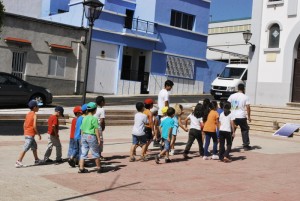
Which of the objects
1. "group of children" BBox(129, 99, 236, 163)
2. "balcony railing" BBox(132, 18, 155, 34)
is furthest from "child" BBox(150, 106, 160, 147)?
"balcony railing" BBox(132, 18, 155, 34)

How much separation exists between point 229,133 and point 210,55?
42.3 meters

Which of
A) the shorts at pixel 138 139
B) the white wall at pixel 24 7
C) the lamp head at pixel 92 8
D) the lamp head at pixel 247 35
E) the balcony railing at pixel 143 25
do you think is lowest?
the shorts at pixel 138 139

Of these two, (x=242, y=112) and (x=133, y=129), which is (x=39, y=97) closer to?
(x=242, y=112)

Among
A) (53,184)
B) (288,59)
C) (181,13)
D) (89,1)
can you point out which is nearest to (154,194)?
(53,184)

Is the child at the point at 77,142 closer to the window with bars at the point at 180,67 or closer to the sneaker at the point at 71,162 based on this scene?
the sneaker at the point at 71,162

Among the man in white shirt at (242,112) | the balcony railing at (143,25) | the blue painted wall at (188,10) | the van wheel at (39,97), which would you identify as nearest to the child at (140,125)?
the man in white shirt at (242,112)

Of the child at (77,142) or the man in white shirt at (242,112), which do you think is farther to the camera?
the man in white shirt at (242,112)

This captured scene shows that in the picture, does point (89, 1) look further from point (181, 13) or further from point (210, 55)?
point (210, 55)

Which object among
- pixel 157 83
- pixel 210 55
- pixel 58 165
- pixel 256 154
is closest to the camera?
pixel 58 165

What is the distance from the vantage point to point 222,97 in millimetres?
26141

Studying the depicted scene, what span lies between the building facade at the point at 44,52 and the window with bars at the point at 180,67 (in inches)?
323

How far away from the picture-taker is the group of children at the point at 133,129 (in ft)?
28.3

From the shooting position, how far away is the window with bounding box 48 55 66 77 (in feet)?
95.8

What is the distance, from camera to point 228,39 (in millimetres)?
54219
